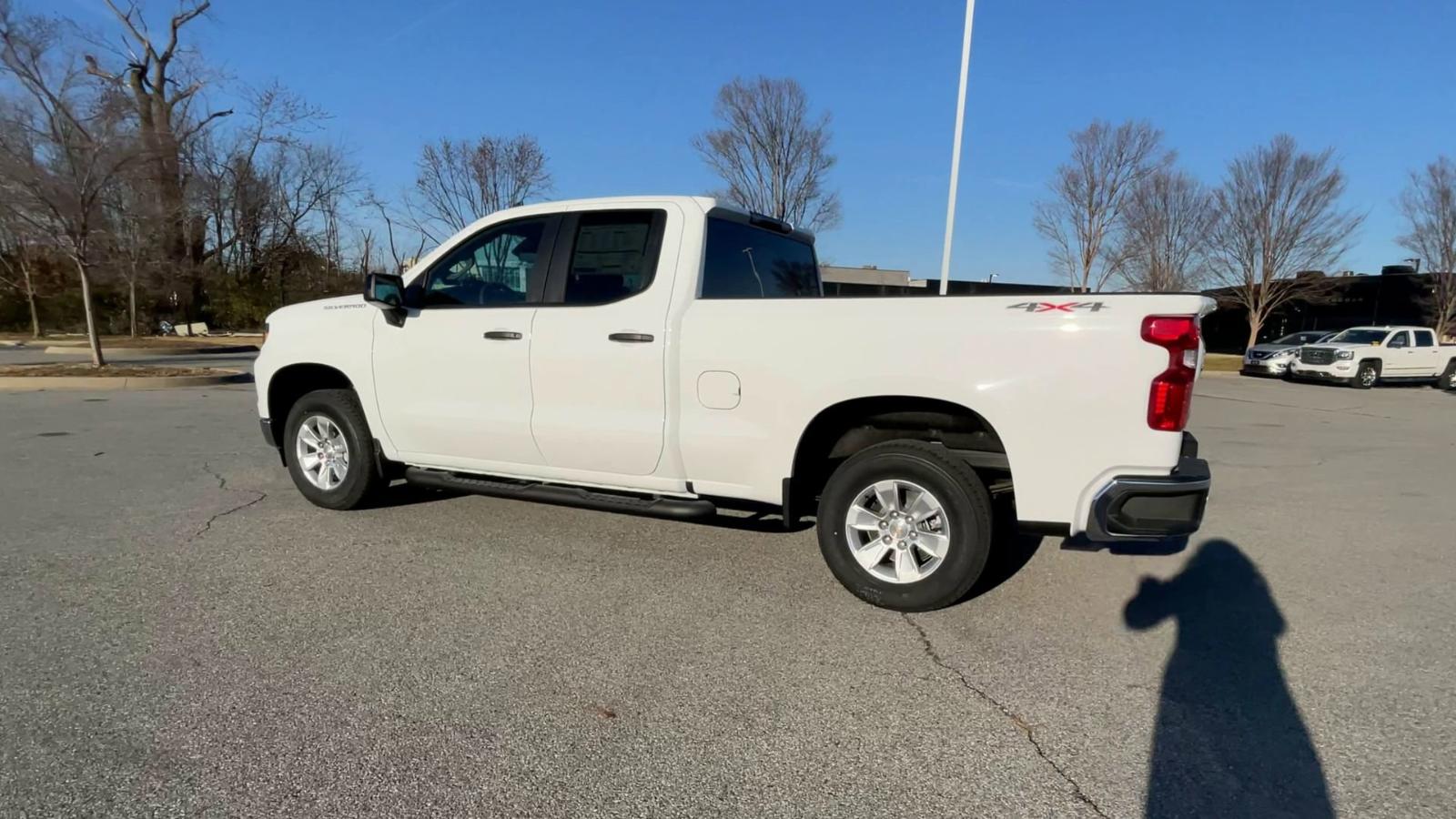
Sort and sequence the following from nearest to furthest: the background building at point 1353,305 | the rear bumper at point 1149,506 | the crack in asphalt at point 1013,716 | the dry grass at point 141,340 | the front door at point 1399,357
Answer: the crack in asphalt at point 1013,716 → the rear bumper at point 1149,506 → the front door at point 1399,357 → the dry grass at point 141,340 → the background building at point 1353,305

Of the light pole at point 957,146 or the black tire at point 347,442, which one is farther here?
the light pole at point 957,146

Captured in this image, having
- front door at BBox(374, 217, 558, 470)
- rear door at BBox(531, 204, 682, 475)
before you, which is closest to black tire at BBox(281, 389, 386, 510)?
front door at BBox(374, 217, 558, 470)

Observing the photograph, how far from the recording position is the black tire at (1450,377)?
22.3 m

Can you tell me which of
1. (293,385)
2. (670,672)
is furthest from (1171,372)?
(293,385)

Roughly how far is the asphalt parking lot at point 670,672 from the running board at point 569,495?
365 millimetres

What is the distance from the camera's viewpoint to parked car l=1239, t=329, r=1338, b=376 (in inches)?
990

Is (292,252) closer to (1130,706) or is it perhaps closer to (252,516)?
(252,516)

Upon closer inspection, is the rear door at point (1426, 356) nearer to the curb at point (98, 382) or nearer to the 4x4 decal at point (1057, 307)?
the 4x4 decal at point (1057, 307)

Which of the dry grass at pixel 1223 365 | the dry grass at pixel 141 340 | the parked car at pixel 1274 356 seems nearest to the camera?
the parked car at pixel 1274 356

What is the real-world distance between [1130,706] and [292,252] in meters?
44.3

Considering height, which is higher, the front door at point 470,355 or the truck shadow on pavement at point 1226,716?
the front door at point 470,355

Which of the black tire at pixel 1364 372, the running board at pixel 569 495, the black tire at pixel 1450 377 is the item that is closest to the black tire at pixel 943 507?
the running board at pixel 569 495

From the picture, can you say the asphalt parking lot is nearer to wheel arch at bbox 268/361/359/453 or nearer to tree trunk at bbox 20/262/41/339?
wheel arch at bbox 268/361/359/453

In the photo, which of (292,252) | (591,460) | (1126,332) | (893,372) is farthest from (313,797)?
(292,252)
